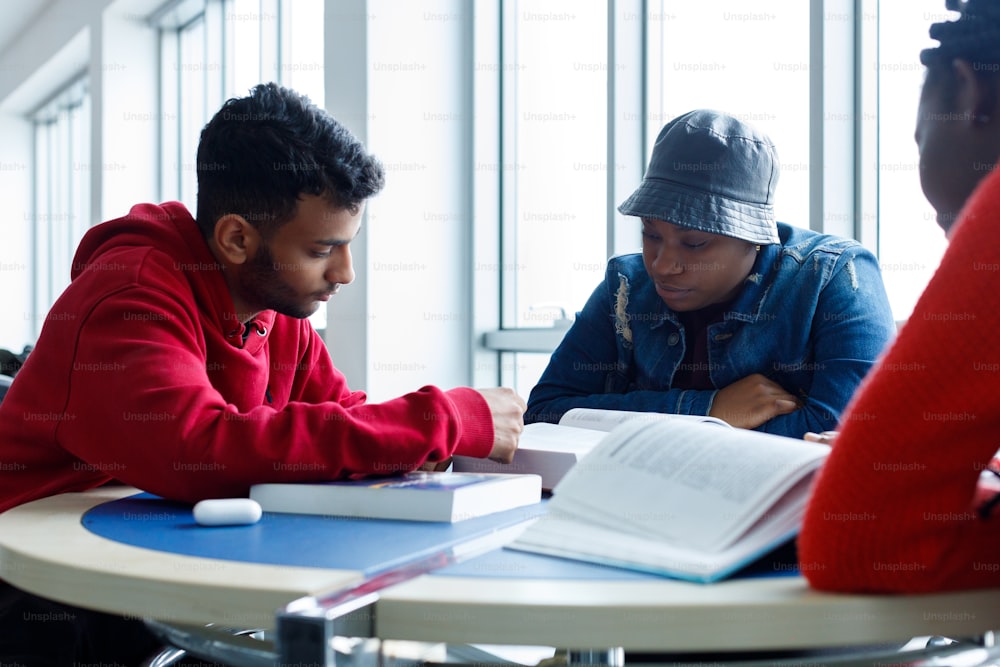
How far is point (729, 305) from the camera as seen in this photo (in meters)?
1.88

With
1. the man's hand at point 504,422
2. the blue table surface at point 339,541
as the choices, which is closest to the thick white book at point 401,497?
the blue table surface at point 339,541

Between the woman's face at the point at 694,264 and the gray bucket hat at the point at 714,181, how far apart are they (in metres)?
0.04

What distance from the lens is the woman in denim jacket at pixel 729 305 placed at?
5.54 feet

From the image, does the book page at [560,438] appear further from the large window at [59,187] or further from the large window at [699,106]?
the large window at [59,187]

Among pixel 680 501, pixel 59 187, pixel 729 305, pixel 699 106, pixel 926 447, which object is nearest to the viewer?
pixel 926 447

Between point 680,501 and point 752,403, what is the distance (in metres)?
0.93

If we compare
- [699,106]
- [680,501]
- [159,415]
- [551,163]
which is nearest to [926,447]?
[680,501]

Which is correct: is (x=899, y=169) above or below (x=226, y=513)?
above

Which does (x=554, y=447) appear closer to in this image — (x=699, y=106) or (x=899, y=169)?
(x=899, y=169)

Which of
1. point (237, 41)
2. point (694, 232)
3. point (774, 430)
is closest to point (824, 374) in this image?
point (774, 430)

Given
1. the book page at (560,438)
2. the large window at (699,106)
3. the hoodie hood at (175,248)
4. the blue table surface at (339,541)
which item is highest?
the large window at (699,106)

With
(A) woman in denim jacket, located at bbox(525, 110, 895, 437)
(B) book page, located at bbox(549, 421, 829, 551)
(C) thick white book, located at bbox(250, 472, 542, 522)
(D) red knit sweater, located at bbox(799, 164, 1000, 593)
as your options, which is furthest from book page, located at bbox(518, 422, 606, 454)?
(D) red knit sweater, located at bbox(799, 164, 1000, 593)

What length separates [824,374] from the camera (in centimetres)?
166

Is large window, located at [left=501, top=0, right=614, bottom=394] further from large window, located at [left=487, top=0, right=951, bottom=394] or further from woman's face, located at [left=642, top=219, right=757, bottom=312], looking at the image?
woman's face, located at [left=642, top=219, right=757, bottom=312]
